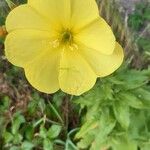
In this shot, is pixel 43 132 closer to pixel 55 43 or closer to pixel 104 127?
pixel 104 127

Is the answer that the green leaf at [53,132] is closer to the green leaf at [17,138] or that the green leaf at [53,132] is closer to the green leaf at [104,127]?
the green leaf at [17,138]

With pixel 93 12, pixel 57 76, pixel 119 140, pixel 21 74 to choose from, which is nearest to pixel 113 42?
pixel 93 12

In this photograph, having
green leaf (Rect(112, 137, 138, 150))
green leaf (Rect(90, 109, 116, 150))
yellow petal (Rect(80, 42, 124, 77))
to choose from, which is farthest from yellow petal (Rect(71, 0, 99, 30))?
green leaf (Rect(112, 137, 138, 150))

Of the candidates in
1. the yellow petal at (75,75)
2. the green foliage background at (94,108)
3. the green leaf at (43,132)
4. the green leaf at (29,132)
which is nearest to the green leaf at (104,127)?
the green foliage background at (94,108)

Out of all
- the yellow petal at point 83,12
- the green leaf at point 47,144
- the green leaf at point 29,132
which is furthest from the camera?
the green leaf at point 29,132

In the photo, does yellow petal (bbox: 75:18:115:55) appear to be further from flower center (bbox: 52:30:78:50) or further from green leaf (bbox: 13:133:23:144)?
green leaf (bbox: 13:133:23:144)

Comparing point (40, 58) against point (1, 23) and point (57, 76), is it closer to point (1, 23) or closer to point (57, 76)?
point (57, 76)
